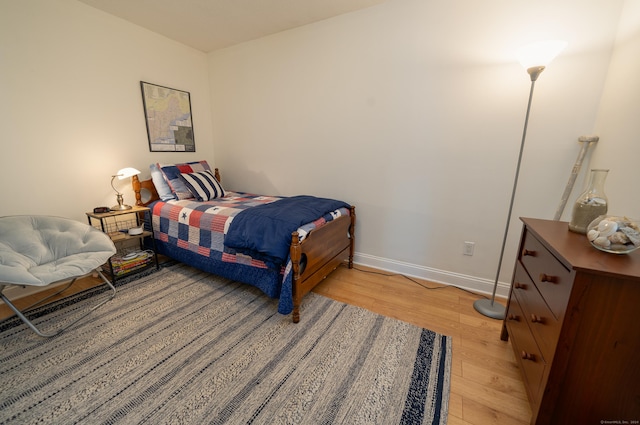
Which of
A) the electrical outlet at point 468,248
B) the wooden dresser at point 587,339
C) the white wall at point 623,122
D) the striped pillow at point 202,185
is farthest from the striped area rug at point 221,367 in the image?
the white wall at point 623,122

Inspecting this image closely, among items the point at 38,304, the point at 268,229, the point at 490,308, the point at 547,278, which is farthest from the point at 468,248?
the point at 38,304

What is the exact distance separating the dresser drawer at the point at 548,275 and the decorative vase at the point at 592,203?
18 centimetres

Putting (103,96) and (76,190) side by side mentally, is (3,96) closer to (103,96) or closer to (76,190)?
(103,96)

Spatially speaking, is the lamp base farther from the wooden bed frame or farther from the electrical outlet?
the wooden bed frame

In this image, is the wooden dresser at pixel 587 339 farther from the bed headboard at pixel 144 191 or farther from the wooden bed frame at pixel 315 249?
the bed headboard at pixel 144 191

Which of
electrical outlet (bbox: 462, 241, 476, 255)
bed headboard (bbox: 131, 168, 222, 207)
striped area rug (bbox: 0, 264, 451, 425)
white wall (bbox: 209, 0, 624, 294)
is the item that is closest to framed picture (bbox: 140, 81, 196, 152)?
bed headboard (bbox: 131, 168, 222, 207)

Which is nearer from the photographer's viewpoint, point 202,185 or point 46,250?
point 46,250

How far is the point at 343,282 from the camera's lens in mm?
2365

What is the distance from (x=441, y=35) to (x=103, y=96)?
3081 mm

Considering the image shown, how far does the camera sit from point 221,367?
Answer: 1415 millimetres

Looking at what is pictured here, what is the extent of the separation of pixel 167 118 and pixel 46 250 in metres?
1.81

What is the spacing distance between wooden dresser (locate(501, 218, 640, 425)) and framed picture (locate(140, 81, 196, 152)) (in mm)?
3497

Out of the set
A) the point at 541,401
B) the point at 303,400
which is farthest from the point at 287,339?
the point at 541,401

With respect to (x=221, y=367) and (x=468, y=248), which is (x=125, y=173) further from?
(x=468, y=248)
